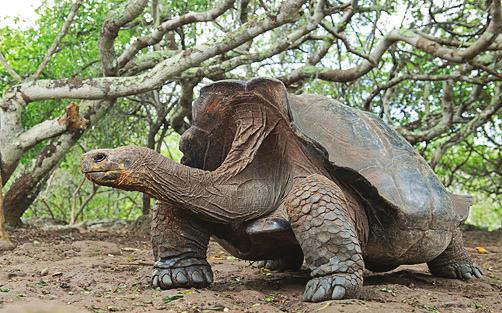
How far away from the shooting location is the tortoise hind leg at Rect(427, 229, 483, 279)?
4.48m

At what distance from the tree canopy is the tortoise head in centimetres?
327

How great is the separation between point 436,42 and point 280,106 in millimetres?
3912

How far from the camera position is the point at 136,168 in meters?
3.14

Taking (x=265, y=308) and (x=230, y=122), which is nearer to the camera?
(x=265, y=308)

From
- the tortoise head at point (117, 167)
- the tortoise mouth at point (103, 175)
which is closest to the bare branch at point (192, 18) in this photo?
the tortoise head at point (117, 167)

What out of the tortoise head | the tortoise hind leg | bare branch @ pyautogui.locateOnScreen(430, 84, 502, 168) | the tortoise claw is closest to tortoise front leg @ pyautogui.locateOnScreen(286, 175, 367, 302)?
the tortoise claw

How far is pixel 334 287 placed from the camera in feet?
10.1

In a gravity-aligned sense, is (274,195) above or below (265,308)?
above

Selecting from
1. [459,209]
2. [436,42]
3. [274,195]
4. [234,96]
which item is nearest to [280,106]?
[234,96]

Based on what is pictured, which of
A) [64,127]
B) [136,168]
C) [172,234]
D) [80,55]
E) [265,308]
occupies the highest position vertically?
[80,55]

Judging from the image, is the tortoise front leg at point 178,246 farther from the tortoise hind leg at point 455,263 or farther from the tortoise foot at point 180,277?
the tortoise hind leg at point 455,263

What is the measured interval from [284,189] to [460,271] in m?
1.67

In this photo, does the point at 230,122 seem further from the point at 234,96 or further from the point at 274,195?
the point at 274,195

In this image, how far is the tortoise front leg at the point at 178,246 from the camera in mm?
3574
